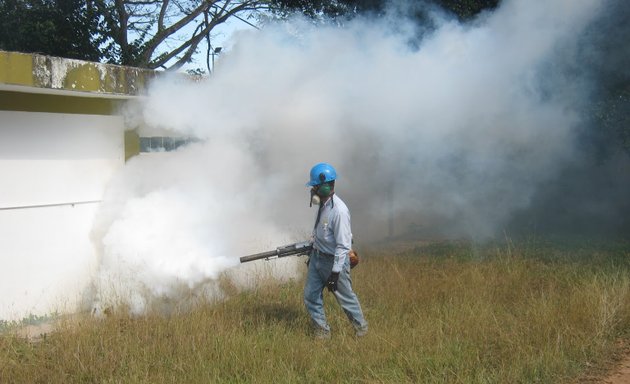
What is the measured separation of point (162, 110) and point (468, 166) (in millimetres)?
5799

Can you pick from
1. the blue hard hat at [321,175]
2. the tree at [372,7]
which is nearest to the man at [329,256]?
the blue hard hat at [321,175]

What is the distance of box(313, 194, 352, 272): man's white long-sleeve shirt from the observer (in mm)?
5785

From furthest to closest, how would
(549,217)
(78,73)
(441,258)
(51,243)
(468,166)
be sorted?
(549,217)
(468,166)
(441,258)
(51,243)
(78,73)

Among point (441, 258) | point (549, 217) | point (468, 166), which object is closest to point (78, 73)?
point (441, 258)

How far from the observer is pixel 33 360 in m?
5.24

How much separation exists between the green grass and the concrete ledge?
2.39 meters

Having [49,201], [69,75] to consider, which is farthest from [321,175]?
[49,201]

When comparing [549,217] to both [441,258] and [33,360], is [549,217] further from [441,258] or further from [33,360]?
[33,360]

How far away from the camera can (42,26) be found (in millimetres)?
15297

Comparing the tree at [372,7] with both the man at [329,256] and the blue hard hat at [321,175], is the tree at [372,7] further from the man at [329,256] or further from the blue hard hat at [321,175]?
the man at [329,256]

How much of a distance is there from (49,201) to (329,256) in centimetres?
334

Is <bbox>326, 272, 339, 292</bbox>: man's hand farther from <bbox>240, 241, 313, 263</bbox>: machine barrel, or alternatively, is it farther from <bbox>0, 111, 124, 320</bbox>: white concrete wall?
<bbox>0, 111, 124, 320</bbox>: white concrete wall

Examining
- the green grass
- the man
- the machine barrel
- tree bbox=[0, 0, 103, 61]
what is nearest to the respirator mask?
the man

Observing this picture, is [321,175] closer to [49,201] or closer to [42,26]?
[49,201]
